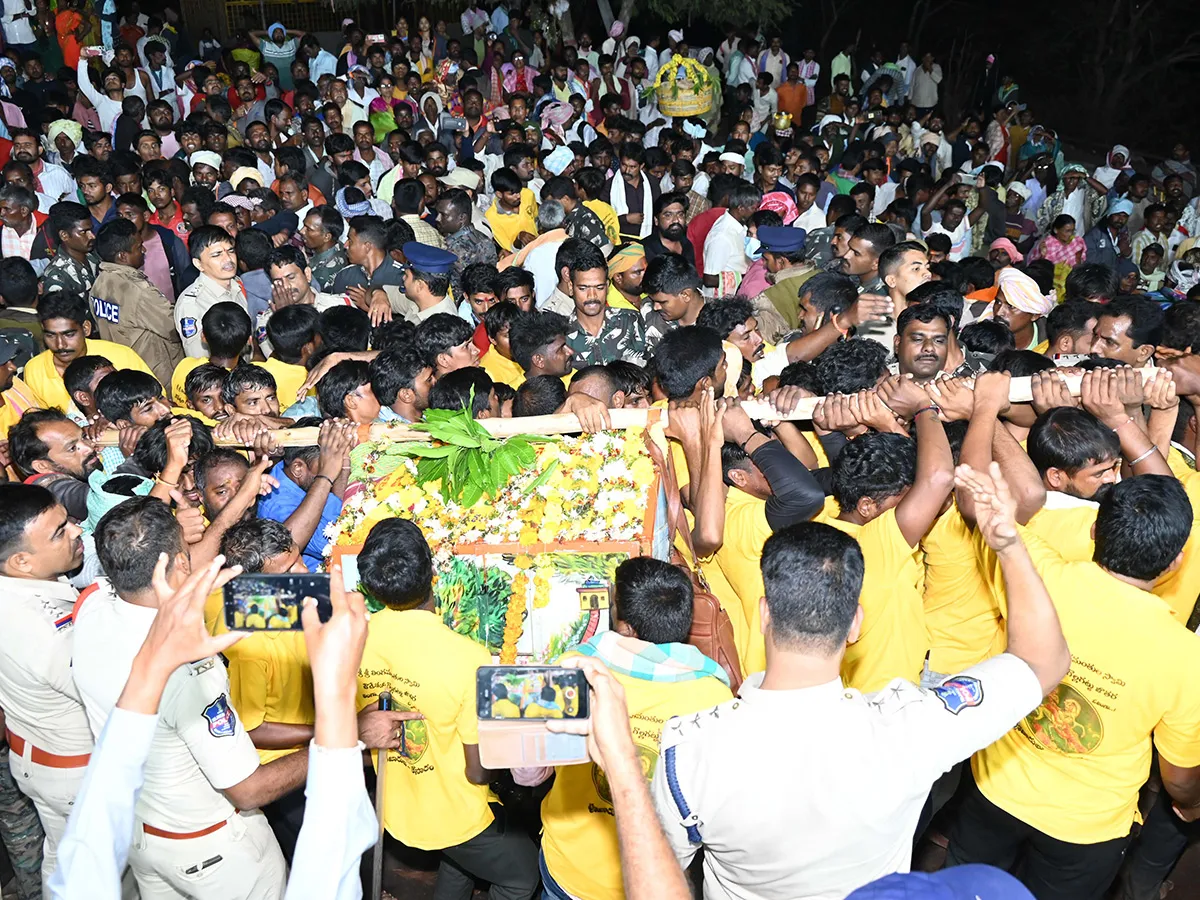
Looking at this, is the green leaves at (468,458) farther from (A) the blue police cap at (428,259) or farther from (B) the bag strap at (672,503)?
(A) the blue police cap at (428,259)

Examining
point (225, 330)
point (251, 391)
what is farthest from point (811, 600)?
point (225, 330)

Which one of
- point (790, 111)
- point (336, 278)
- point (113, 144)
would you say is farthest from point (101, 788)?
point (790, 111)

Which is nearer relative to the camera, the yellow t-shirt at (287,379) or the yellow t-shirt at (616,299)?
the yellow t-shirt at (287,379)

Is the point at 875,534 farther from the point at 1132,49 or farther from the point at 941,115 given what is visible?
the point at 1132,49

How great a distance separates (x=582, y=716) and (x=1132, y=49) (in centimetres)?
2046

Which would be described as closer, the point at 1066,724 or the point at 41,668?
the point at 1066,724

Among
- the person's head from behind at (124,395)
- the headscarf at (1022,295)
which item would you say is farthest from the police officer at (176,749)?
the headscarf at (1022,295)

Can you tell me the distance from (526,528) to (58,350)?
12.0 ft

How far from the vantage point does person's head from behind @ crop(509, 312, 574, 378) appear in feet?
18.9

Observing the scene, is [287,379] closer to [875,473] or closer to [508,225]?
[875,473]

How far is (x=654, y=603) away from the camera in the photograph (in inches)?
133

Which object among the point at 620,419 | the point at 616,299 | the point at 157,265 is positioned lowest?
the point at 620,419

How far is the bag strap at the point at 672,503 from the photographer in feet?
14.5

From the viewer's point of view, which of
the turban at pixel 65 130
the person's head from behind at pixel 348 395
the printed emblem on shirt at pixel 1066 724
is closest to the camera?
the printed emblem on shirt at pixel 1066 724
